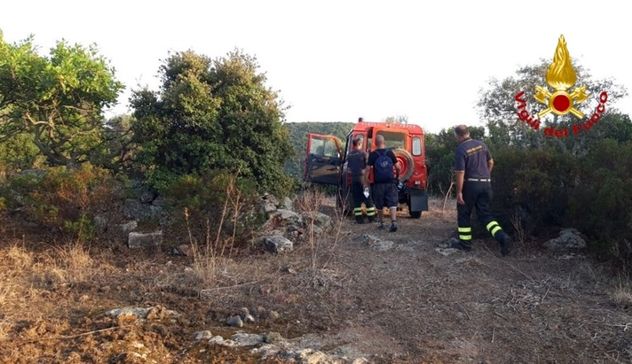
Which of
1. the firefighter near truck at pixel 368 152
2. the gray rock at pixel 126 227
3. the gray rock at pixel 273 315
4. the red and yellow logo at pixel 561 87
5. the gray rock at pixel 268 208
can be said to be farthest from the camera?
the red and yellow logo at pixel 561 87

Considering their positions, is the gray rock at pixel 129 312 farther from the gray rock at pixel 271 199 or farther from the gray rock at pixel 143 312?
the gray rock at pixel 271 199

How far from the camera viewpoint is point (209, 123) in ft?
31.1

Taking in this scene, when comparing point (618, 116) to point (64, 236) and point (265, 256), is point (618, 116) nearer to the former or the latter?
point (265, 256)

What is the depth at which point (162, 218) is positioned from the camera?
8188mm

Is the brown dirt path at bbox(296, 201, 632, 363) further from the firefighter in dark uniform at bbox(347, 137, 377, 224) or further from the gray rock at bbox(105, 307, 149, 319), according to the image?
the firefighter in dark uniform at bbox(347, 137, 377, 224)

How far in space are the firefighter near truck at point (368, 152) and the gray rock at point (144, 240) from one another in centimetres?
338

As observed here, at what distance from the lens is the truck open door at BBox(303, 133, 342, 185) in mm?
11953

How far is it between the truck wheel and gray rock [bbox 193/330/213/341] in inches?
246

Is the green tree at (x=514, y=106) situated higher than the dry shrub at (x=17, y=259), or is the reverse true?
the green tree at (x=514, y=106)

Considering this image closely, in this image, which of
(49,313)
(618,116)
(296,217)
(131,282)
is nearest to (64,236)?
(131,282)

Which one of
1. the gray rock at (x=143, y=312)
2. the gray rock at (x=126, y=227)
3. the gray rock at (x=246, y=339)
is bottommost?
the gray rock at (x=246, y=339)

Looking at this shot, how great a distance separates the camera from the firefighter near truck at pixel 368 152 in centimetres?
1030

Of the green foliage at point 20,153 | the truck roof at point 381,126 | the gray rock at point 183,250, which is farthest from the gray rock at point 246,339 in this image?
the green foliage at point 20,153

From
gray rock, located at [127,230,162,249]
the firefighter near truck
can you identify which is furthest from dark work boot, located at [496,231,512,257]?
gray rock, located at [127,230,162,249]
